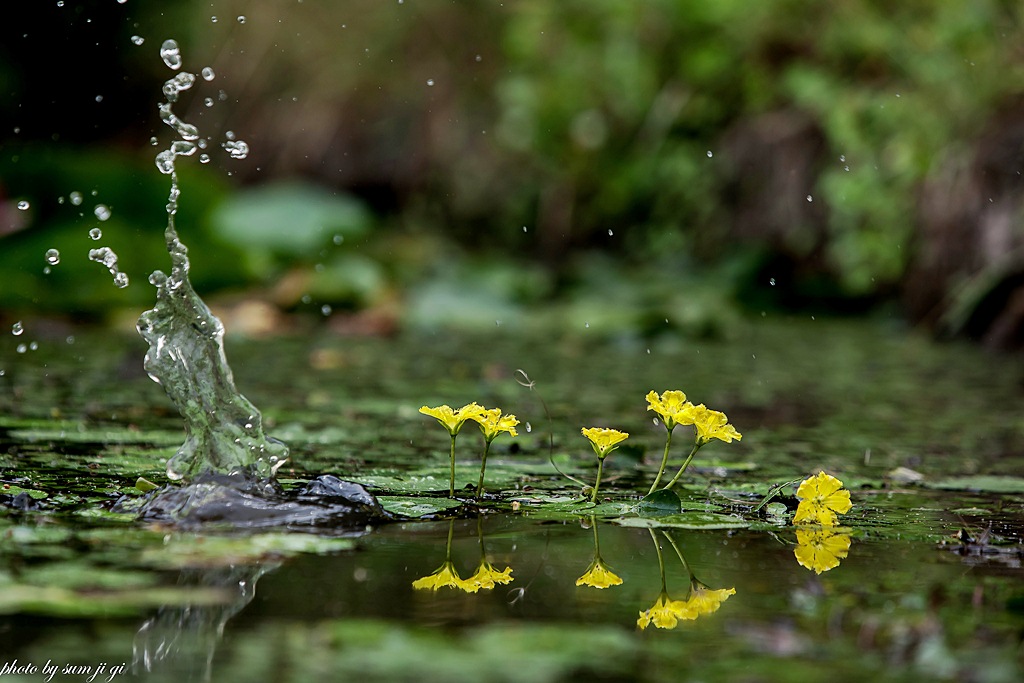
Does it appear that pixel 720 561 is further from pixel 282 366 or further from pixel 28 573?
pixel 282 366

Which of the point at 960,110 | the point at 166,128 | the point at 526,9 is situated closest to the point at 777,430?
the point at 960,110

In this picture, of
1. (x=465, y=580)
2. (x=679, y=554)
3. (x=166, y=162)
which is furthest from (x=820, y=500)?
(x=166, y=162)

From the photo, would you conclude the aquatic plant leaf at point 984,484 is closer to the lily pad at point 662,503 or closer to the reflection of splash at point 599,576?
the lily pad at point 662,503

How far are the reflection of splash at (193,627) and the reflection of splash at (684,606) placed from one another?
1.19ft

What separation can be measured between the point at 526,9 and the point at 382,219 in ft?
5.31

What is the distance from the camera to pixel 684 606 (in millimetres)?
1164

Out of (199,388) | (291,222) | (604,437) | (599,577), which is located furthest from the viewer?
(291,222)

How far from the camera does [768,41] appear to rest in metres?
5.88

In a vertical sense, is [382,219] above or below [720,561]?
above

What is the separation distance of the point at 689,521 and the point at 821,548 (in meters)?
0.18

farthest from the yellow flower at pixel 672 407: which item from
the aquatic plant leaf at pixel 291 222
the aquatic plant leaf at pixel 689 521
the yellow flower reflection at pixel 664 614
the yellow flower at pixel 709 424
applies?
the aquatic plant leaf at pixel 291 222

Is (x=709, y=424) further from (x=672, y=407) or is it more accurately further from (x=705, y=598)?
(x=705, y=598)

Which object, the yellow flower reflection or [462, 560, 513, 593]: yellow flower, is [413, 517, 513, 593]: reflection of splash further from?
the yellow flower reflection

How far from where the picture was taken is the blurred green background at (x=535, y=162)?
4.63m
